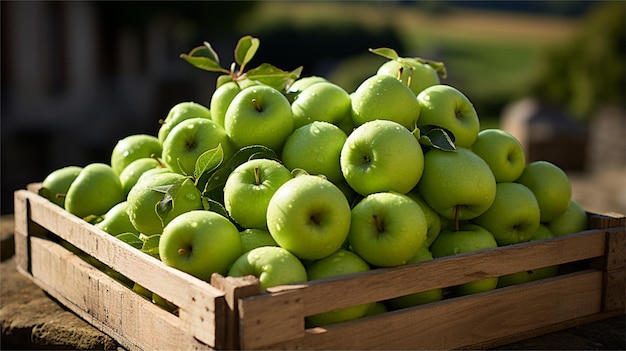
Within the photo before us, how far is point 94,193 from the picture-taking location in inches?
93.0

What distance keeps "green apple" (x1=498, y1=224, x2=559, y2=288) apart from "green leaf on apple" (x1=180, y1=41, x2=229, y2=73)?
3.61 ft

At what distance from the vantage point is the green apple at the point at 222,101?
7.59 feet

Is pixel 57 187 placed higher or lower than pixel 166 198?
lower

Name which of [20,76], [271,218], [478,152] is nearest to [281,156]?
[271,218]

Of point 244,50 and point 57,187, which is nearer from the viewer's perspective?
point 244,50

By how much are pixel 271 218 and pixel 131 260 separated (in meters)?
0.41

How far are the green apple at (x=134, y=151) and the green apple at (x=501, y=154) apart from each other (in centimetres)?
109

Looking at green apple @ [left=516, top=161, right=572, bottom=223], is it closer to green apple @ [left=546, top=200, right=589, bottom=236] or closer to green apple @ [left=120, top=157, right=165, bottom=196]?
green apple @ [left=546, top=200, right=589, bottom=236]

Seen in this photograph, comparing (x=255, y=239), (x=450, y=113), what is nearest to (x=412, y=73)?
(x=450, y=113)

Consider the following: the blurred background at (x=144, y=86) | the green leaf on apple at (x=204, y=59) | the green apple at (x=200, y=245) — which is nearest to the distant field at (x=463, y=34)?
the blurred background at (x=144, y=86)

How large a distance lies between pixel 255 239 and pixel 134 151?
0.86 metres

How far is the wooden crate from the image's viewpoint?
1.58 m

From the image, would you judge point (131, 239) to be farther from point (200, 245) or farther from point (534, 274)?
point (534, 274)

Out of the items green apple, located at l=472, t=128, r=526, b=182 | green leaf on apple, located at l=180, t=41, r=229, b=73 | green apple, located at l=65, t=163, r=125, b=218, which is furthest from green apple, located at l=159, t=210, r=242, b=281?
green apple, located at l=472, t=128, r=526, b=182
